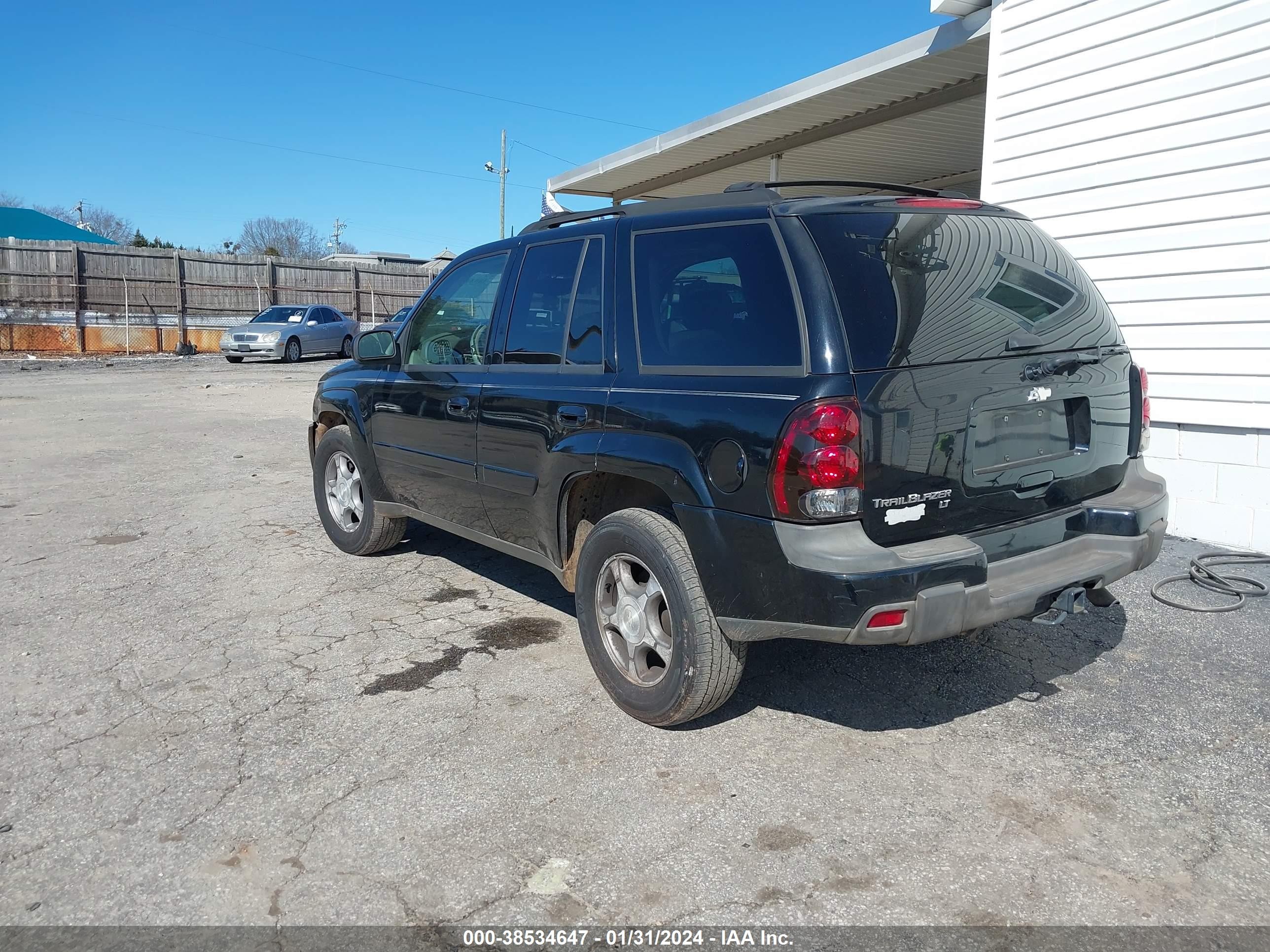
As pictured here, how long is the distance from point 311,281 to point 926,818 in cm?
3386

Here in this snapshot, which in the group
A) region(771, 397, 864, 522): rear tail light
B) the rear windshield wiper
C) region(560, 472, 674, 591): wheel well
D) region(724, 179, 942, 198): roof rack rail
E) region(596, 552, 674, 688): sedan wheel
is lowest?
region(596, 552, 674, 688): sedan wheel

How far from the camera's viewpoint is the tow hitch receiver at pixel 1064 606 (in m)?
3.36

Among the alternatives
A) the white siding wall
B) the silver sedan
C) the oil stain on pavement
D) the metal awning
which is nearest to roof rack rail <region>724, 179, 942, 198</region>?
the oil stain on pavement

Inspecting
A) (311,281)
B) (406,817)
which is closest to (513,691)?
(406,817)

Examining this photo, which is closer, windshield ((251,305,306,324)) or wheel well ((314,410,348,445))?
wheel well ((314,410,348,445))

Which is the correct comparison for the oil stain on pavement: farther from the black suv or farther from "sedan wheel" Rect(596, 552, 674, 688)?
"sedan wheel" Rect(596, 552, 674, 688)

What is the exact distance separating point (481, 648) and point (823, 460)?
86.2 inches

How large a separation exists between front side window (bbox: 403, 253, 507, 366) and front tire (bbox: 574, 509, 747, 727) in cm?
143

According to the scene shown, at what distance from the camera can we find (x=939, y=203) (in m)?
3.56

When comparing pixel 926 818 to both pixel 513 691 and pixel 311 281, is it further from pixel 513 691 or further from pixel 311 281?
pixel 311 281

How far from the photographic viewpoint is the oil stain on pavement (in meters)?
4.08

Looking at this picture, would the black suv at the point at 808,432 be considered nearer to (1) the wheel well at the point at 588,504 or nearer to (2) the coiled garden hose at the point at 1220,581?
(1) the wheel well at the point at 588,504

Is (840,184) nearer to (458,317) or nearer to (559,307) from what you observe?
(559,307)

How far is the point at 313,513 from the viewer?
7383 millimetres
